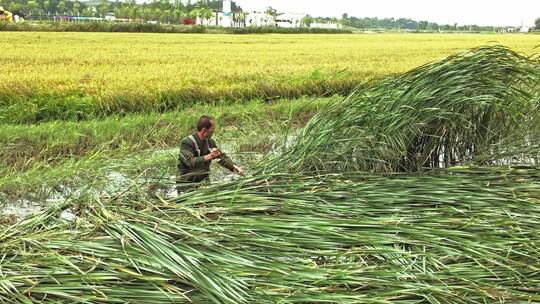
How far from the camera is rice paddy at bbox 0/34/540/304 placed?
2.52 m

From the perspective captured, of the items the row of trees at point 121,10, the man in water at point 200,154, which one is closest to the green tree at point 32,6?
the row of trees at point 121,10

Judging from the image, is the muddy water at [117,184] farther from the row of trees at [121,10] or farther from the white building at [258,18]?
the white building at [258,18]

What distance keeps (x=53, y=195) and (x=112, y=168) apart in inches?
23.4

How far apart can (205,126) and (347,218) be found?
176 cm

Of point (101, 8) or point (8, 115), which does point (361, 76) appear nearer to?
point (8, 115)

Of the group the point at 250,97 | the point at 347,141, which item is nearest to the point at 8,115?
the point at 250,97

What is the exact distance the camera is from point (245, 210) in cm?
337

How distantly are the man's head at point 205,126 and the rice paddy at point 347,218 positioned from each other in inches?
20.3

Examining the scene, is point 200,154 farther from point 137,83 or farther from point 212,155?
point 137,83

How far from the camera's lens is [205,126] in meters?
4.63

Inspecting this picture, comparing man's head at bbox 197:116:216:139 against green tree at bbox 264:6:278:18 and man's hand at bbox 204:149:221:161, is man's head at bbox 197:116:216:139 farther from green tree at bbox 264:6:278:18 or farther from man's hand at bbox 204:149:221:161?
green tree at bbox 264:6:278:18

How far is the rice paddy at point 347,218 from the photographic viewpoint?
Result: 99.0 inches

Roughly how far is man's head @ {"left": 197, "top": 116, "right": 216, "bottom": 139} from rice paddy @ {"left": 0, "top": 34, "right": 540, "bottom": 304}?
1.69ft

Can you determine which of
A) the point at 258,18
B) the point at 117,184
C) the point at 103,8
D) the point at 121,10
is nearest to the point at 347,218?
the point at 117,184
